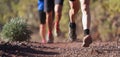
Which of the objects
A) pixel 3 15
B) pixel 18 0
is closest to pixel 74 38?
pixel 3 15

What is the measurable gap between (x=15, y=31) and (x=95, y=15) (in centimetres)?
2101

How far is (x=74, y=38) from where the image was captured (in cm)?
997

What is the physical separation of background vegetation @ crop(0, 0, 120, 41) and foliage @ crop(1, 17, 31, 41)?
36.0ft

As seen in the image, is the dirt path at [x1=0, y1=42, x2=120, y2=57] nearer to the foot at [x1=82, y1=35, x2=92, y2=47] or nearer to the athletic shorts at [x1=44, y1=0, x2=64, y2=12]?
the foot at [x1=82, y1=35, x2=92, y2=47]

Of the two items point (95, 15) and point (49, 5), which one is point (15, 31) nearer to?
point (49, 5)

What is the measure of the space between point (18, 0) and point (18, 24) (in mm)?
31199

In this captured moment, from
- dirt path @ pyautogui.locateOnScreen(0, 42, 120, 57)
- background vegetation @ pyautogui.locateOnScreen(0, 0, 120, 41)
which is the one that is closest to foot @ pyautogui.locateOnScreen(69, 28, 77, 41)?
dirt path @ pyautogui.locateOnScreen(0, 42, 120, 57)

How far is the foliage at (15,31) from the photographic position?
974 cm

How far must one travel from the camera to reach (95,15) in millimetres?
30531

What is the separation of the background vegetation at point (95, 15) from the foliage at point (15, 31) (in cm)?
1097

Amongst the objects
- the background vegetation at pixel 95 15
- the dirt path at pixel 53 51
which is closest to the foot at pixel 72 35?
the dirt path at pixel 53 51

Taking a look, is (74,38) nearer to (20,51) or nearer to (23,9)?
(20,51)

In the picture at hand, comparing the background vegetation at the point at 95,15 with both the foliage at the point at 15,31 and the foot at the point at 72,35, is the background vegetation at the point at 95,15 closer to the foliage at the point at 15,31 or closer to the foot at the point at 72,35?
the foot at the point at 72,35

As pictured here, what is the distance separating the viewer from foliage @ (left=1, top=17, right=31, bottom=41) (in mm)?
9738
